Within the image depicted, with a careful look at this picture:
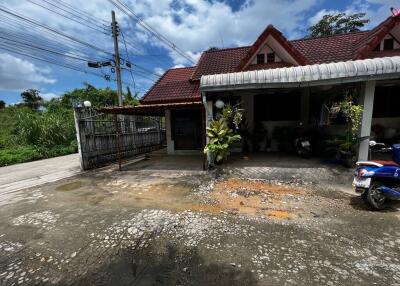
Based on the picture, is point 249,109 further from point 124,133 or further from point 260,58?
point 124,133

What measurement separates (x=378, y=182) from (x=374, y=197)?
31 cm

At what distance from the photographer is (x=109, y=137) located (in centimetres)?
1018

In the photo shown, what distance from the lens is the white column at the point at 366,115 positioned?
5.93 m

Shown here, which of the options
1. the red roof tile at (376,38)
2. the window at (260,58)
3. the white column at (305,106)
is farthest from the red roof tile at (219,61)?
the red roof tile at (376,38)

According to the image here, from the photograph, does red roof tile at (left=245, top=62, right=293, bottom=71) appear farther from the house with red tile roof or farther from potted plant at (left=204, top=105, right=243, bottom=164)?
potted plant at (left=204, top=105, right=243, bottom=164)

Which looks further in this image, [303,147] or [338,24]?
[338,24]

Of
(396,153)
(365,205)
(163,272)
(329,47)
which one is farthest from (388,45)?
(163,272)

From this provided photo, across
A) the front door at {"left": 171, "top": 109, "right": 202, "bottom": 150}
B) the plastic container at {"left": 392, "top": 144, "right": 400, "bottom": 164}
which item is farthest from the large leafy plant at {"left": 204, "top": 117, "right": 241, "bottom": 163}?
the plastic container at {"left": 392, "top": 144, "right": 400, "bottom": 164}

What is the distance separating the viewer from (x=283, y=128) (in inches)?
361

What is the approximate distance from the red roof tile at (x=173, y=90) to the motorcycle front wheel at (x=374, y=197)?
7507 millimetres

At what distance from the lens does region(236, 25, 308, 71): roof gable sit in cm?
915

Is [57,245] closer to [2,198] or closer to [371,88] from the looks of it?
[2,198]

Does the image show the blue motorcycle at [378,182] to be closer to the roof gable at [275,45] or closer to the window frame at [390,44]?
the roof gable at [275,45]

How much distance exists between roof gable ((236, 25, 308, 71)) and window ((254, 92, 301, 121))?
1563 millimetres
